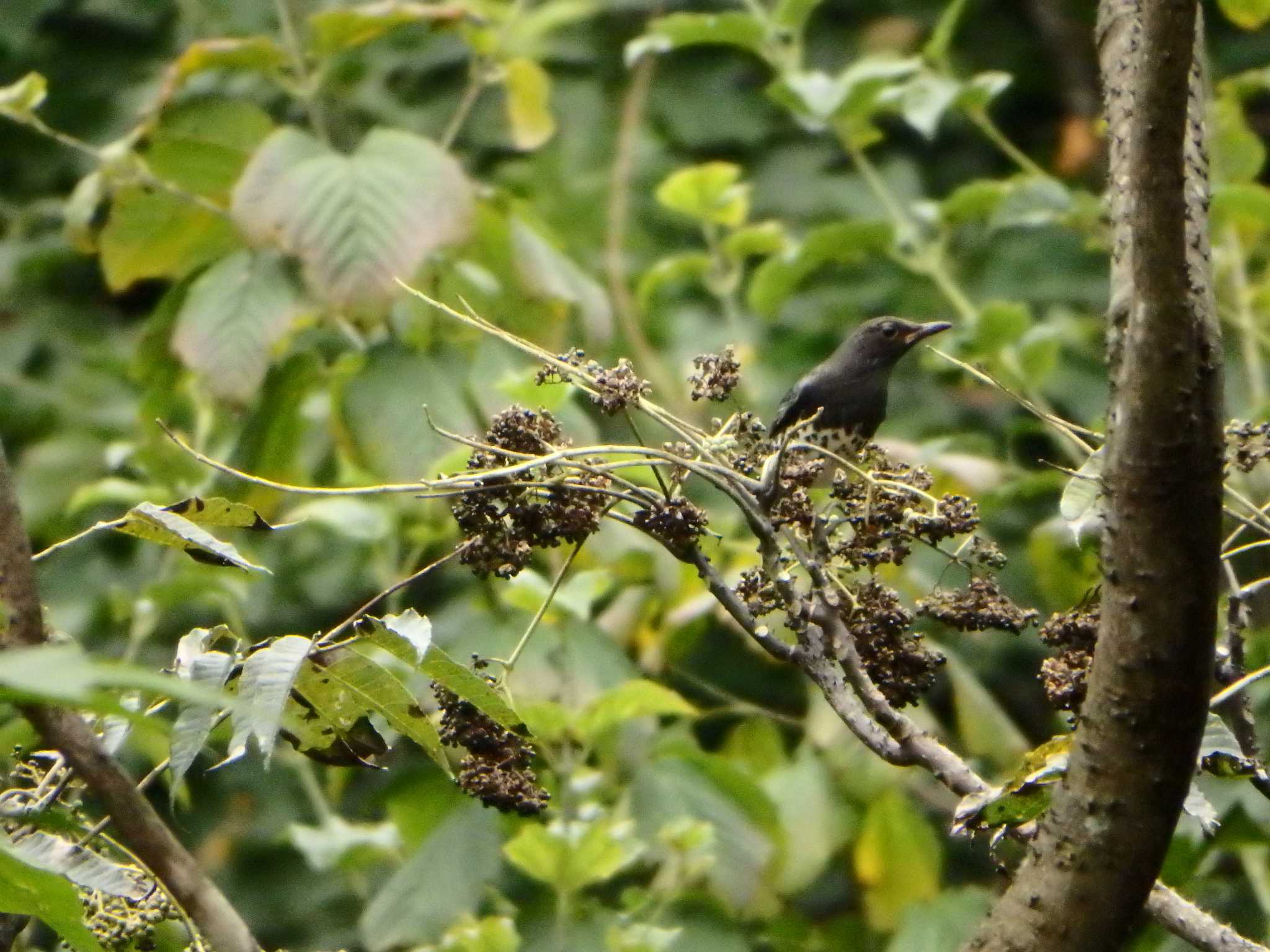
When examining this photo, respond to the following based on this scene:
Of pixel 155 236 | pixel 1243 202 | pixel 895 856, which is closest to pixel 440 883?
pixel 895 856

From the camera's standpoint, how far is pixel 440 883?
2.69 m

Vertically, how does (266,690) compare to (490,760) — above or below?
above

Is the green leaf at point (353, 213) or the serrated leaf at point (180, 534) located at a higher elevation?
the serrated leaf at point (180, 534)

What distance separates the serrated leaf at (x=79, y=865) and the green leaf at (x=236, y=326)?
171 centimetres

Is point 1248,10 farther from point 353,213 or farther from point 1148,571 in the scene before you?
point 1148,571

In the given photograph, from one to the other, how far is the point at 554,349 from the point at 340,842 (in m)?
1.02

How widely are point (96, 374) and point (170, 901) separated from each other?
348cm

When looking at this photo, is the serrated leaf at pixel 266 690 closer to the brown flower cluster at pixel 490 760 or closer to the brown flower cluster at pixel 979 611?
the brown flower cluster at pixel 490 760

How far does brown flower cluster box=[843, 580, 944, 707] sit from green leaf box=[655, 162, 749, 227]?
A: 2047mm

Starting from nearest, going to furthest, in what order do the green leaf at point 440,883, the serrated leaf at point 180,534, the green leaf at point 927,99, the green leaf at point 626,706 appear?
the serrated leaf at point 180,534
the green leaf at point 626,706
the green leaf at point 440,883
the green leaf at point 927,99

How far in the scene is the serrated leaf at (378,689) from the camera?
1.40m

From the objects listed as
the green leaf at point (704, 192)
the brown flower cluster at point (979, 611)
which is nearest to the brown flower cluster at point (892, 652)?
the brown flower cluster at point (979, 611)

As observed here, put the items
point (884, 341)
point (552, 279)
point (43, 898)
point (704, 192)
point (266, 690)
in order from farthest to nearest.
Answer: point (704, 192), point (552, 279), point (884, 341), point (266, 690), point (43, 898)

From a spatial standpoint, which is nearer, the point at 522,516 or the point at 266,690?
the point at 266,690
